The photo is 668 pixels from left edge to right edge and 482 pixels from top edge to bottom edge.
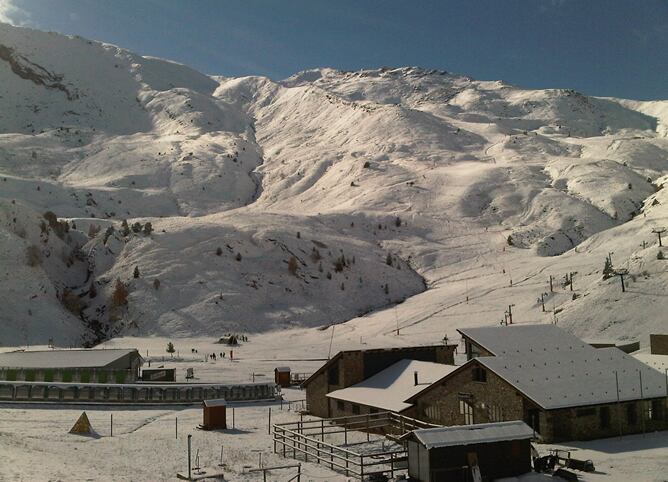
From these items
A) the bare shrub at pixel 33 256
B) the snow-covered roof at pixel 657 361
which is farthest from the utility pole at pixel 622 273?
the bare shrub at pixel 33 256

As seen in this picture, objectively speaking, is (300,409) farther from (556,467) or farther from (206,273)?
(206,273)

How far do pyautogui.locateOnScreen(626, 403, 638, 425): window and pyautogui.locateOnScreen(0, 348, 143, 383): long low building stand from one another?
3490 centimetres

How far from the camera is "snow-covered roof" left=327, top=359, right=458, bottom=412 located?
32250mm

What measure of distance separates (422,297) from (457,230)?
30.0m

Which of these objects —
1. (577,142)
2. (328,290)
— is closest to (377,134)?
(577,142)

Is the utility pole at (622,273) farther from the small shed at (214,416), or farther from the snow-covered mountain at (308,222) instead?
the small shed at (214,416)

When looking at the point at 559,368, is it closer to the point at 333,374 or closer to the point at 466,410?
the point at 466,410

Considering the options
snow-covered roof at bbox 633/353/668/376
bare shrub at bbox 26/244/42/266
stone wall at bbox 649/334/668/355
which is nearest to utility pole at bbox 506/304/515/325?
stone wall at bbox 649/334/668/355

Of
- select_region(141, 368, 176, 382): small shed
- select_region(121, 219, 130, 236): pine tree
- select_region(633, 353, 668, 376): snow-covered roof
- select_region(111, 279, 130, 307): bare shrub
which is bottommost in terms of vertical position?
select_region(141, 368, 176, 382): small shed

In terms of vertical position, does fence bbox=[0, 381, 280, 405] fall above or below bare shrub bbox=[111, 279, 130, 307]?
below

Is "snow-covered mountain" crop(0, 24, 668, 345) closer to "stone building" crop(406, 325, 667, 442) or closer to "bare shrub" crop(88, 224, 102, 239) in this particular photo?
"bare shrub" crop(88, 224, 102, 239)

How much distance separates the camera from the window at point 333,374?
36969mm

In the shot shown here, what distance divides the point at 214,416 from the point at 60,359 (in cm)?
2056

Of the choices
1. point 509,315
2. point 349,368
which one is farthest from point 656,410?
point 509,315
